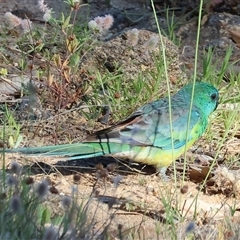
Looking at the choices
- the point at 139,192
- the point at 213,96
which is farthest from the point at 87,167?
the point at 213,96

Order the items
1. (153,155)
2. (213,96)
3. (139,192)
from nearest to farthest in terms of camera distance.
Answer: (139,192) < (153,155) < (213,96)

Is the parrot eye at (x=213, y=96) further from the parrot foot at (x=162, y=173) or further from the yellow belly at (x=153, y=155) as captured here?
the parrot foot at (x=162, y=173)

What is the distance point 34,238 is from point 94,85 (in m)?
2.40

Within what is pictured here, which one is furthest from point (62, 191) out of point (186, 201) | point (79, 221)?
point (79, 221)

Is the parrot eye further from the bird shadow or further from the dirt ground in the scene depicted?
the bird shadow

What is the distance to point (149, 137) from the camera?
4598 mm

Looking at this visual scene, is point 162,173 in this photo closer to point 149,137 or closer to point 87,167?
point 149,137

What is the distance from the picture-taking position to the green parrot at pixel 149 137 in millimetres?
4410

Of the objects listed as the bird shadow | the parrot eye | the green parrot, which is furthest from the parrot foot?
the parrot eye

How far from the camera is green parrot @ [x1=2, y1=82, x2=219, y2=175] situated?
441cm

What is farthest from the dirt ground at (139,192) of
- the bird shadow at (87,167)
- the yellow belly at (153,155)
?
the yellow belly at (153,155)

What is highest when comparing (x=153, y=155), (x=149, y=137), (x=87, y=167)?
(x=149, y=137)

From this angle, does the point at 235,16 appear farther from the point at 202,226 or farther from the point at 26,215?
the point at 26,215

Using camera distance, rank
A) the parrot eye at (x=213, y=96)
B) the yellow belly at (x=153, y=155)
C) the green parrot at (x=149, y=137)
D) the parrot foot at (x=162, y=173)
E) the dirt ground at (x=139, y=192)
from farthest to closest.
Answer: the parrot eye at (x=213, y=96), the parrot foot at (x=162, y=173), the yellow belly at (x=153, y=155), the green parrot at (x=149, y=137), the dirt ground at (x=139, y=192)
